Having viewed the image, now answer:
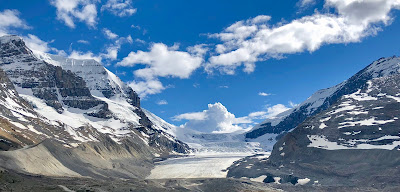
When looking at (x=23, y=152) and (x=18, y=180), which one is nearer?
(x=18, y=180)

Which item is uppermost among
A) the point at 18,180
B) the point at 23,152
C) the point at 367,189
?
the point at 23,152

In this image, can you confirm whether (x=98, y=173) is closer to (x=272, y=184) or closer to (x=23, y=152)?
(x=23, y=152)

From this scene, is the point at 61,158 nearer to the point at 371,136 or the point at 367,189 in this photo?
the point at 367,189

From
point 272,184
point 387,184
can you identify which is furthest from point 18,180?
point 387,184

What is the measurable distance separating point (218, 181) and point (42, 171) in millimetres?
73021

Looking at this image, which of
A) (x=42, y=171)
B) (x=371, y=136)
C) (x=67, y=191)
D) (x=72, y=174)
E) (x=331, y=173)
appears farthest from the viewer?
(x=371, y=136)

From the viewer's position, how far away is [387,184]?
507 ft

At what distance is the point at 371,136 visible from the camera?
7810 inches

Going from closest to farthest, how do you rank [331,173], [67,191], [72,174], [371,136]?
[67,191]
[72,174]
[331,173]
[371,136]

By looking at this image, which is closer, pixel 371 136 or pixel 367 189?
pixel 367 189

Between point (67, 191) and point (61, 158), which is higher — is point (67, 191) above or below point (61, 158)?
below

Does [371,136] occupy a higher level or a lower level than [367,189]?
higher

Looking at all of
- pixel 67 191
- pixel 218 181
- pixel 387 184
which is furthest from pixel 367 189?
pixel 67 191

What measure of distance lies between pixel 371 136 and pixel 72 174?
440ft
